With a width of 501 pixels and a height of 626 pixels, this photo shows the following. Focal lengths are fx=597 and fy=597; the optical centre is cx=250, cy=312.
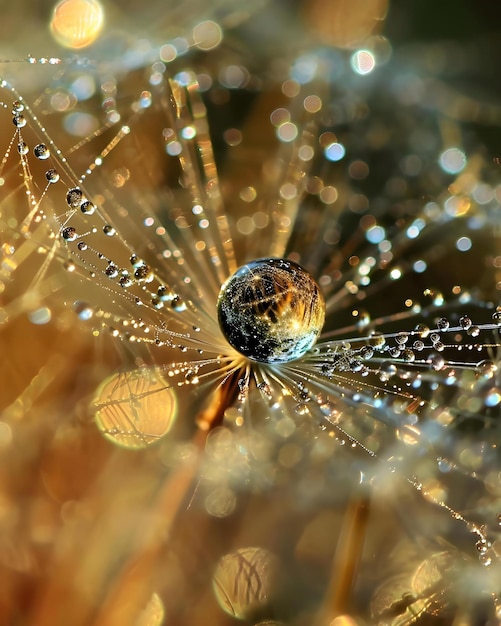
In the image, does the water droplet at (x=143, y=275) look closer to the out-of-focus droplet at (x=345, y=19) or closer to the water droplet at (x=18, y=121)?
the water droplet at (x=18, y=121)

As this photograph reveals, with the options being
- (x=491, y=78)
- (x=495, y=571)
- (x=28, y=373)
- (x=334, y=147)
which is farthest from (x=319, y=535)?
A: (x=491, y=78)

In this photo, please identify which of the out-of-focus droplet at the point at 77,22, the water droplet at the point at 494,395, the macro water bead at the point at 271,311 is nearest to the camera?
the macro water bead at the point at 271,311

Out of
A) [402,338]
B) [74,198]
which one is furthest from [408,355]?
[74,198]

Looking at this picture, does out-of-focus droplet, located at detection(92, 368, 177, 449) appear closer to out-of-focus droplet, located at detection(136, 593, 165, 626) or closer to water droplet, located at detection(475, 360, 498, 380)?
out-of-focus droplet, located at detection(136, 593, 165, 626)

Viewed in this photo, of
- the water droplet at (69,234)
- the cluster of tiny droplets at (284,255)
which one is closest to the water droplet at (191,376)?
the cluster of tiny droplets at (284,255)

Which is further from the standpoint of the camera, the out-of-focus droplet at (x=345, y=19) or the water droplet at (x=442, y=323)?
the out-of-focus droplet at (x=345, y=19)

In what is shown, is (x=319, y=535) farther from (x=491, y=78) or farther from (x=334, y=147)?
(x=491, y=78)
